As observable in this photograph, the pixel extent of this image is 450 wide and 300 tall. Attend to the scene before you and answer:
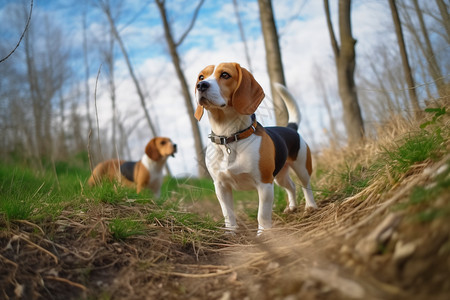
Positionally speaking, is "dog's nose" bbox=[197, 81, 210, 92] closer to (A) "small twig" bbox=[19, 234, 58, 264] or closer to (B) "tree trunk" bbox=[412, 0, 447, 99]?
(A) "small twig" bbox=[19, 234, 58, 264]

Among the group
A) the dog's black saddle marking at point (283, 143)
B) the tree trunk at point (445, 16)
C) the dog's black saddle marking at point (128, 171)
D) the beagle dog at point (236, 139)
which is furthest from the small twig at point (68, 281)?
the dog's black saddle marking at point (128, 171)

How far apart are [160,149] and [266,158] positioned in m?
4.18

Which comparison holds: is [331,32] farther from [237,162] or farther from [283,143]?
[237,162]

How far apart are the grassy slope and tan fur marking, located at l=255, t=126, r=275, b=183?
48cm

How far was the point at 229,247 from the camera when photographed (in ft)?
→ 8.72

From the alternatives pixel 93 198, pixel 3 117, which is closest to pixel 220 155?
pixel 93 198

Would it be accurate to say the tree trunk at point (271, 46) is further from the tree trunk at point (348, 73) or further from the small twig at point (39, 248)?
the small twig at point (39, 248)

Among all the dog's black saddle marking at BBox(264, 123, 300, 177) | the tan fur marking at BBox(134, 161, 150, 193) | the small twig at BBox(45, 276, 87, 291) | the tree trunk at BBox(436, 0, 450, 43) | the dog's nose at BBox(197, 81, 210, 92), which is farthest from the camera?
the tan fur marking at BBox(134, 161, 150, 193)

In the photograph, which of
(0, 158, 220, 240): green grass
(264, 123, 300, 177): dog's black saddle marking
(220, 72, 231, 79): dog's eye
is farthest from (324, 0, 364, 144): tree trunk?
(0, 158, 220, 240): green grass

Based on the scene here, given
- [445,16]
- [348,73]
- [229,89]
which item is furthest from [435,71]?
[348,73]

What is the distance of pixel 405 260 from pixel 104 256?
1724mm

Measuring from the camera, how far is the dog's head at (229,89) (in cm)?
273

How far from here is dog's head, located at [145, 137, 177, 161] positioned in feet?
21.8

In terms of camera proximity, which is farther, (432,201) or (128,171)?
(128,171)
